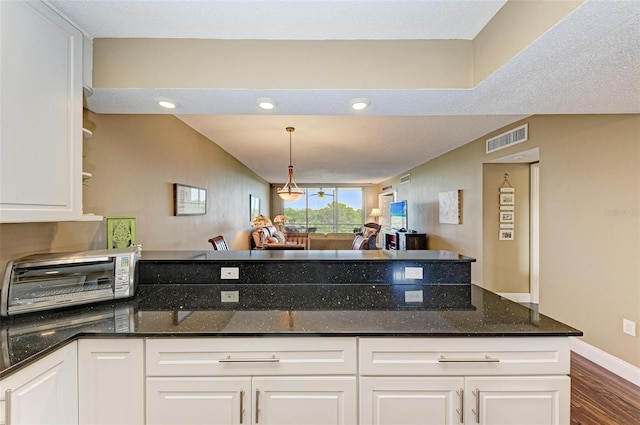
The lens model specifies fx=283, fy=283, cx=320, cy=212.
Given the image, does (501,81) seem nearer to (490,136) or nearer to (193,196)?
(490,136)

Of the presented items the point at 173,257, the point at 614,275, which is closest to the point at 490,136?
the point at 614,275

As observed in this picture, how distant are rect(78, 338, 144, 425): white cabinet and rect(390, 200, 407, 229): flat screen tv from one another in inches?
267

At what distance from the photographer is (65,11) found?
144 centimetres

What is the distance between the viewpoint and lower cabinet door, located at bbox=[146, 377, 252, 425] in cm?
126

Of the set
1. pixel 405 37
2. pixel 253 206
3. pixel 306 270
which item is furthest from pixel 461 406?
pixel 253 206

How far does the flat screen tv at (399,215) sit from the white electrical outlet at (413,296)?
576 cm

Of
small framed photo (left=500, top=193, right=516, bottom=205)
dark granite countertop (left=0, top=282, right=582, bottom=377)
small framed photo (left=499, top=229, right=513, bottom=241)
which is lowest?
dark granite countertop (left=0, top=282, right=582, bottom=377)

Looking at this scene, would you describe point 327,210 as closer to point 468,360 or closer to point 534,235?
point 534,235

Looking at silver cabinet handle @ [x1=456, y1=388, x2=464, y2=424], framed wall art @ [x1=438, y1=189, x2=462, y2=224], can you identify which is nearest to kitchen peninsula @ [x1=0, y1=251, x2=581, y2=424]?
silver cabinet handle @ [x1=456, y1=388, x2=464, y2=424]

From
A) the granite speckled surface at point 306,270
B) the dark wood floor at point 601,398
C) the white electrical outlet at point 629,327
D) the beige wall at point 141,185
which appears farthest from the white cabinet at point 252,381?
the white electrical outlet at point 629,327

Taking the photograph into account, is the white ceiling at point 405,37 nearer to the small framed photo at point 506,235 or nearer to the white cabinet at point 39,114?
the white cabinet at point 39,114

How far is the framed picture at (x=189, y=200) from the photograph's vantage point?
317cm

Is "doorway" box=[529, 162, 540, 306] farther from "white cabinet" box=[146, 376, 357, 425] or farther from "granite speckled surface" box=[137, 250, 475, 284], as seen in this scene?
"white cabinet" box=[146, 376, 357, 425]

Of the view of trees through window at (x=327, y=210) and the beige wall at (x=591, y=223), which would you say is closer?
the beige wall at (x=591, y=223)
